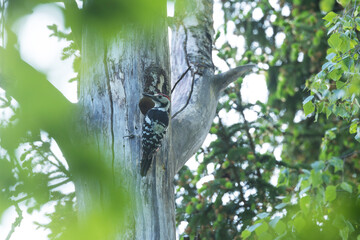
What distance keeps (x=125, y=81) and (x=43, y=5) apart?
1.38 meters

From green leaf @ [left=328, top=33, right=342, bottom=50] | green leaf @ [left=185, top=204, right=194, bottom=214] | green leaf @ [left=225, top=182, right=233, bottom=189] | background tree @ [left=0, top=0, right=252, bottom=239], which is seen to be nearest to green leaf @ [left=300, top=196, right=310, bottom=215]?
background tree @ [left=0, top=0, right=252, bottom=239]

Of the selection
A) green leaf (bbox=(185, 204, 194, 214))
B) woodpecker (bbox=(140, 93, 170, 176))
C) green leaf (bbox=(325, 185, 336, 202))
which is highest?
green leaf (bbox=(185, 204, 194, 214))

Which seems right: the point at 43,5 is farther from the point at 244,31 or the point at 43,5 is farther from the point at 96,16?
the point at 244,31

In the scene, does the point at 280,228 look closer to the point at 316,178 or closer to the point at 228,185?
the point at 316,178

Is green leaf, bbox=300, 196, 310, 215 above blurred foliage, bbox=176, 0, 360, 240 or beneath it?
beneath

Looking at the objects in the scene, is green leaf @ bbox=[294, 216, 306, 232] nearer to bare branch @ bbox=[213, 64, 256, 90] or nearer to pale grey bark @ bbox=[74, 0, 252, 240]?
pale grey bark @ bbox=[74, 0, 252, 240]

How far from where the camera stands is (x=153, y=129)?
2.11m

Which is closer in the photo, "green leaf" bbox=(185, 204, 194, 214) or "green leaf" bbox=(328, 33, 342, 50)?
"green leaf" bbox=(328, 33, 342, 50)

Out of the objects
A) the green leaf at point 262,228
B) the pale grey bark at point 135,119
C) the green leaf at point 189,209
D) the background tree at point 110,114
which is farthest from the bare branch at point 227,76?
the green leaf at point 189,209

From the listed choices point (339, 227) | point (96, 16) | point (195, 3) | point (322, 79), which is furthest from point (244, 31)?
point (96, 16)

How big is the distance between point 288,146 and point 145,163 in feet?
15.6

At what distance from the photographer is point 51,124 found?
955 millimetres

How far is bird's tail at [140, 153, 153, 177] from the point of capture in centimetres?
210

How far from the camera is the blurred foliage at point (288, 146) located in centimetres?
205
